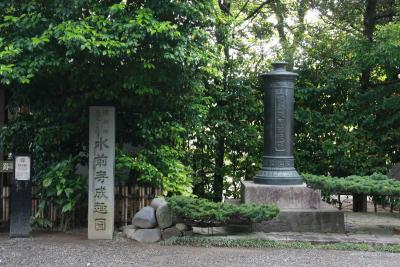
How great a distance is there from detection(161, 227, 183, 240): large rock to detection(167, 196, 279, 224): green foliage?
452 mm

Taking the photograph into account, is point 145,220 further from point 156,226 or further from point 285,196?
point 285,196

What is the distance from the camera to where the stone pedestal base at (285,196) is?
7.94 m

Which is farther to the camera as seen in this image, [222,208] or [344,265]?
[222,208]

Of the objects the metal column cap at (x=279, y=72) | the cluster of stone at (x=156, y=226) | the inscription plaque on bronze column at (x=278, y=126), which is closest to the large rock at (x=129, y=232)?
the cluster of stone at (x=156, y=226)

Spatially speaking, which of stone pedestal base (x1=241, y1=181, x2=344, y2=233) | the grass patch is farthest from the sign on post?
stone pedestal base (x1=241, y1=181, x2=344, y2=233)

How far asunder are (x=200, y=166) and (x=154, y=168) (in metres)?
3.67

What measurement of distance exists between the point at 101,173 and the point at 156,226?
115 cm

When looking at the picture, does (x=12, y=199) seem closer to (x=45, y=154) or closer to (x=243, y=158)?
(x=45, y=154)

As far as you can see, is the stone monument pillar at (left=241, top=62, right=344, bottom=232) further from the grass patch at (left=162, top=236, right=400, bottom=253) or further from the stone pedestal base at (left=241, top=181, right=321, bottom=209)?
the grass patch at (left=162, top=236, right=400, bottom=253)

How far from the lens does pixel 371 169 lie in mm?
11297

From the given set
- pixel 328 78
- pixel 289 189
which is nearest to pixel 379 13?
pixel 328 78

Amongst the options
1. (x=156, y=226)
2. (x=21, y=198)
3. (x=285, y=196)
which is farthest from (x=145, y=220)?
(x=285, y=196)

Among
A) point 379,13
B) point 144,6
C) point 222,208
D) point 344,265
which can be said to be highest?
point 379,13

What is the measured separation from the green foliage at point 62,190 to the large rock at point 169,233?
1.47m
